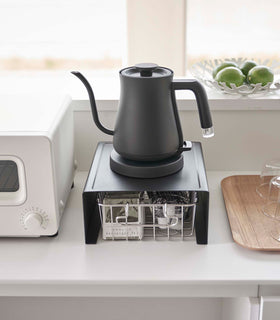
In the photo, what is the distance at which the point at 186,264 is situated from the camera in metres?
1.23

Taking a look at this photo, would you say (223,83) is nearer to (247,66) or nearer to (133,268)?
(247,66)

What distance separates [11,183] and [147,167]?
0.34 metres

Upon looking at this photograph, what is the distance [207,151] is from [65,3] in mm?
994

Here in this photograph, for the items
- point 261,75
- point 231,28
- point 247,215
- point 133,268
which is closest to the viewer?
point 133,268

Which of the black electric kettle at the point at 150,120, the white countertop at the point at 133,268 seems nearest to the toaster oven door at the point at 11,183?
the white countertop at the point at 133,268

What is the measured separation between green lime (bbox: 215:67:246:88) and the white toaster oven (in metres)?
0.51

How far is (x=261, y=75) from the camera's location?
1.57 m

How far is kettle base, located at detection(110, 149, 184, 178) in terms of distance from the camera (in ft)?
4.35

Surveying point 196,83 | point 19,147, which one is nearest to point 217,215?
point 196,83

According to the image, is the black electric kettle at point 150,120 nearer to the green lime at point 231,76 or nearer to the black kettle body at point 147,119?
the black kettle body at point 147,119

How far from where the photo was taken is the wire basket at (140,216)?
1306 millimetres

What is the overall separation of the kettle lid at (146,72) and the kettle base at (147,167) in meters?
0.22

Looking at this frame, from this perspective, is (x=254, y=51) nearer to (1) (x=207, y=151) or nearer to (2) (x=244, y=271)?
(1) (x=207, y=151)

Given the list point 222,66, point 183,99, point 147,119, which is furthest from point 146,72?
point 222,66
